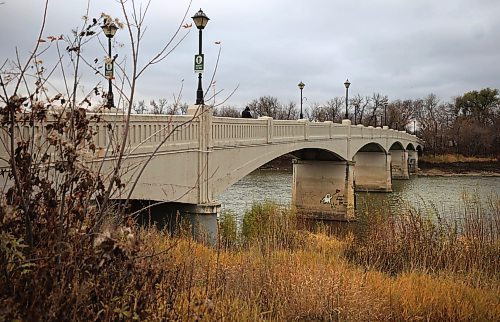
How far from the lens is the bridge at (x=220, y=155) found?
8059 millimetres

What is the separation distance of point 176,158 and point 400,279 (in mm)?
5119

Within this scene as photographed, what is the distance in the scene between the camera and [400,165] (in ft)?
159

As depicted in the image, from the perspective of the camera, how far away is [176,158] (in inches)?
387

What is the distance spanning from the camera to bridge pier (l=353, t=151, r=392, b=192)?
36.8 metres

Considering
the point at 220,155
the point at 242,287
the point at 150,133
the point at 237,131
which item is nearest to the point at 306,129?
the point at 237,131

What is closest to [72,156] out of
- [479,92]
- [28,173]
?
[28,173]

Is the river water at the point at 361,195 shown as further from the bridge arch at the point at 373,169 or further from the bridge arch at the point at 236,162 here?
the bridge arch at the point at 236,162

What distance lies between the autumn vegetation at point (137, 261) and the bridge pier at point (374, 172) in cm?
2711

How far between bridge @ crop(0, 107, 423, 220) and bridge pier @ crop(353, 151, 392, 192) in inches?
147

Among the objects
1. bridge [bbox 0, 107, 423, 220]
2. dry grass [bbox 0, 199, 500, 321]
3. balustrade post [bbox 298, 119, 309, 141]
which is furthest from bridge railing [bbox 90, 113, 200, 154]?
balustrade post [bbox 298, 119, 309, 141]

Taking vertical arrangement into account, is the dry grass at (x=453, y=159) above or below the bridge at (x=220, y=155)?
above

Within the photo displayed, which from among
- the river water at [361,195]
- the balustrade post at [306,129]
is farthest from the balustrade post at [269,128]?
the river water at [361,195]

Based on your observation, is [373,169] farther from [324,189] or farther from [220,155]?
[220,155]

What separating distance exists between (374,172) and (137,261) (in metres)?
36.2
